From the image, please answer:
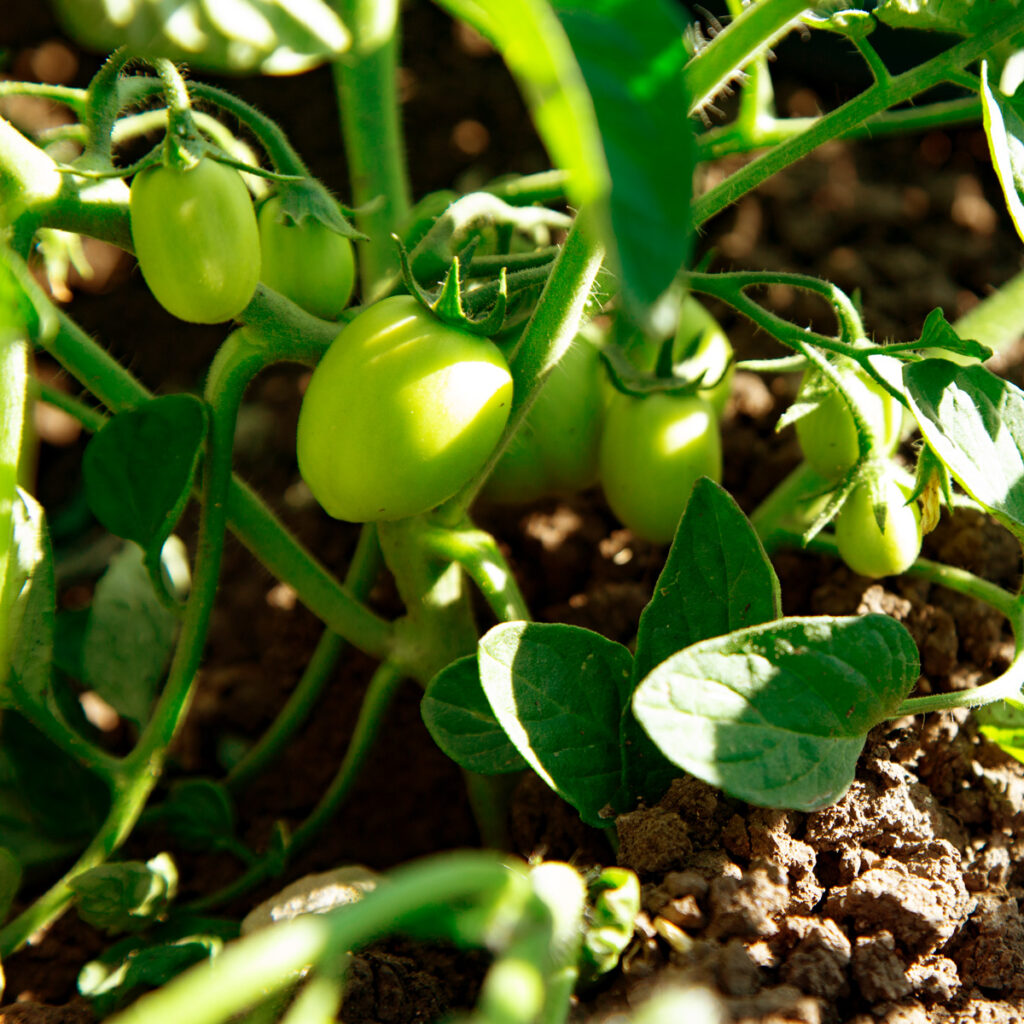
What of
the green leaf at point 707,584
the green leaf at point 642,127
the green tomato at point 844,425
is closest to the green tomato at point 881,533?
the green tomato at point 844,425

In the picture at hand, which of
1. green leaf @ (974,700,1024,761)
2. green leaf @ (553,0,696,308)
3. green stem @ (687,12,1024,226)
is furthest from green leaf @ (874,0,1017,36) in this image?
green leaf @ (974,700,1024,761)

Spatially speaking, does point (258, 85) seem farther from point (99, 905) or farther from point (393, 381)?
point (99, 905)

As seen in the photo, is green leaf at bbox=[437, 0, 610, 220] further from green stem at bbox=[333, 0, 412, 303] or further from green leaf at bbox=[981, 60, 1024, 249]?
green stem at bbox=[333, 0, 412, 303]

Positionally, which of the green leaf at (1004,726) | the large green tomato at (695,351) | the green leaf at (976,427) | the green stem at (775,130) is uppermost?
the green stem at (775,130)

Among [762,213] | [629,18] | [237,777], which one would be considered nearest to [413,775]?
[237,777]

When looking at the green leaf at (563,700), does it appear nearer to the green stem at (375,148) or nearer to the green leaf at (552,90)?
the green leaf at (552,90)

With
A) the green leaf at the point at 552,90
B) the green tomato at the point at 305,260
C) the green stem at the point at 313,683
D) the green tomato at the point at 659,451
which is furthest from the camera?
the green stem at the point at 313,683
